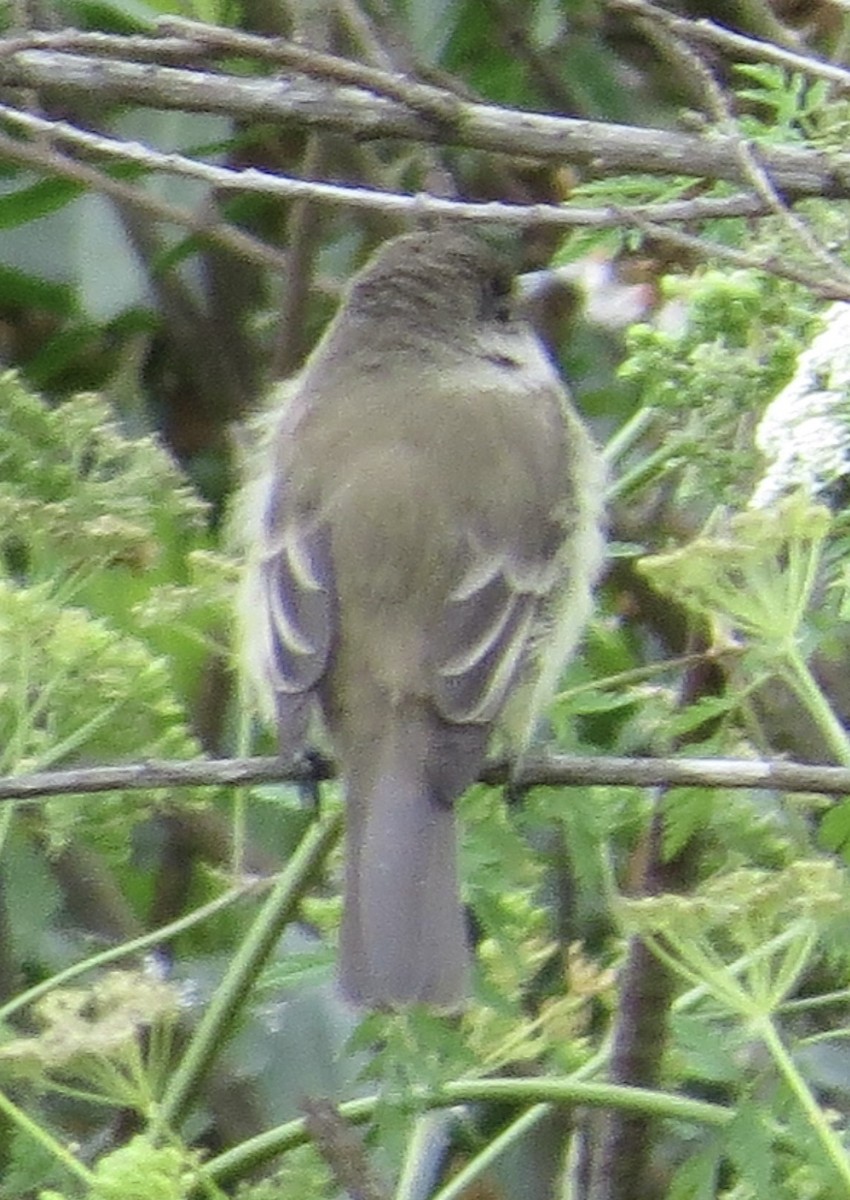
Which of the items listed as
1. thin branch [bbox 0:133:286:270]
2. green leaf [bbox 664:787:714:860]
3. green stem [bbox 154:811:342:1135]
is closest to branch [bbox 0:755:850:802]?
green leaf [bbox 664:787:714:860]

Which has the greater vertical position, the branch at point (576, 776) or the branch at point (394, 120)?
the branch at point (394, 120)

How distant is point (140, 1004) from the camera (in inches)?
101

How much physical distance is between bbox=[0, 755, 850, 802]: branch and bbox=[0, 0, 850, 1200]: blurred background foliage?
0.03m

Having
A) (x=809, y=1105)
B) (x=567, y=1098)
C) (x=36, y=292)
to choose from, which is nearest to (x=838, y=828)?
(x=809, y=1105)

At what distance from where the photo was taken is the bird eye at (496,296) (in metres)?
4.12

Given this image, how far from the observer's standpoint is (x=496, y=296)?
163 inches

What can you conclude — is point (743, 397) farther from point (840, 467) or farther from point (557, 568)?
point (557, 568)

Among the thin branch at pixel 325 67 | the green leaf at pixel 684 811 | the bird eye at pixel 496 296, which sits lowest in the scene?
the green leaf at pixel 684 811

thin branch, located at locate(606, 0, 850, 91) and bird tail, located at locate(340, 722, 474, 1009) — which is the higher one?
thin branch, located at locate(606, 0, 850, 91)

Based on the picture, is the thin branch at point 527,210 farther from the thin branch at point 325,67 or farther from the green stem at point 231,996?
the green stem at point 231,996

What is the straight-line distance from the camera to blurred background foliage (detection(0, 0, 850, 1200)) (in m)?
2.59

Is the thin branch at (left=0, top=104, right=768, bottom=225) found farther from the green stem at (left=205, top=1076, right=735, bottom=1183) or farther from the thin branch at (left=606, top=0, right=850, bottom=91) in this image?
the green stem at (left=205, top=1076, right=735, bottom=1183)

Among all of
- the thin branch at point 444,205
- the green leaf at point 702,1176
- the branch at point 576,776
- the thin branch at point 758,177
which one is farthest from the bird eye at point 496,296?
the green leaf at point 702,1176

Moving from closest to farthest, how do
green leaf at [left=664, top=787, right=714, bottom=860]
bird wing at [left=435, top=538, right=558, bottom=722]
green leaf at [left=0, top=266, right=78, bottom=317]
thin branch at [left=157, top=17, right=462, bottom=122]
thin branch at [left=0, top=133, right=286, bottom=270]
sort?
thin branch at [left=157, top=17, right=462, bottom=122] → green leaf at [left=664, top=787, right=714, bottom=860] → bird wing at [left=435, top=538, right=558, bottom=722] → thin branch at [left=0, top=133, right=286, bottom=270] → green leaf at [left=0, top=266, right=78, bottom=317]
